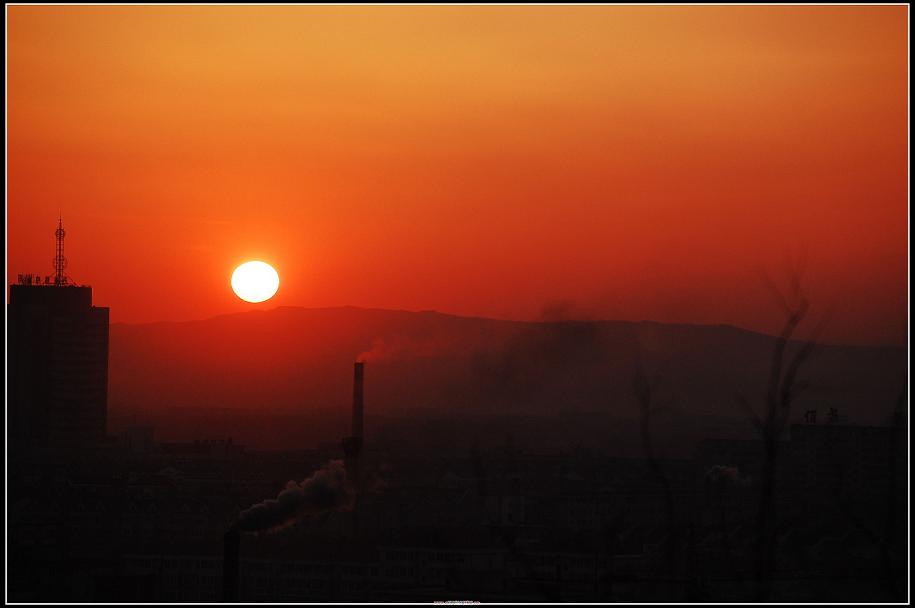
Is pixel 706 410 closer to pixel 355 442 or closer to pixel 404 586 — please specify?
pixel 355 442

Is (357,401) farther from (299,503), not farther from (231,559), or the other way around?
(231,559)

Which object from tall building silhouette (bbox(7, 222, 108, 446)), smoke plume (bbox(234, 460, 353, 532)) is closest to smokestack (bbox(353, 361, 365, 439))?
smoke plume (bbox(234, 460, 353, 532))

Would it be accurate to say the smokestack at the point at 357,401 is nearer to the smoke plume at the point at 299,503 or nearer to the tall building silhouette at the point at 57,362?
the smoke plume at the point at 299,503

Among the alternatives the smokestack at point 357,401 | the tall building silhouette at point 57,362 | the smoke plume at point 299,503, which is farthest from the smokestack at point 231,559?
the tall building silhouette at point 57,362

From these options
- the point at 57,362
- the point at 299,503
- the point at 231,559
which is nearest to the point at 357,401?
the point at 299,503

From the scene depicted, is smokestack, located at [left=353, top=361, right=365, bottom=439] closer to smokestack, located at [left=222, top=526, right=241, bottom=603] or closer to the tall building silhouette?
smokestack, located at [left=222, top=526, right=241, bottom=603]

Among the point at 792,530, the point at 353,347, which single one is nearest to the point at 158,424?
the point at 353,347
